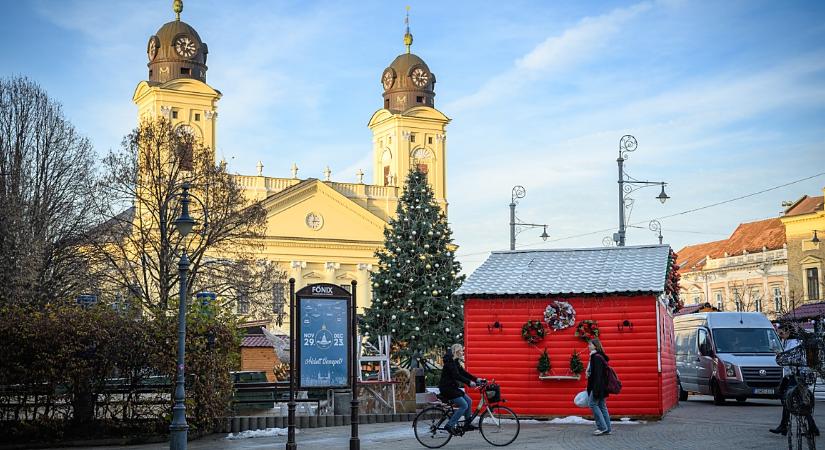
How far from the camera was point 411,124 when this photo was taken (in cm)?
8450

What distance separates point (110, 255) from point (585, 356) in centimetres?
2146

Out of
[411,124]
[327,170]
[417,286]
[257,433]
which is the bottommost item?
[257,433]

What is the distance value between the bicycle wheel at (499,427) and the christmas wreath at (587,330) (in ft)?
14.8

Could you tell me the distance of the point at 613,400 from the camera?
22531 mm

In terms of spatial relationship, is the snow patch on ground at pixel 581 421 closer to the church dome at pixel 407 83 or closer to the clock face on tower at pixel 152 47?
the clock face on tower at pixel 152 47

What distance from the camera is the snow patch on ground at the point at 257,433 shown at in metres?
20.4

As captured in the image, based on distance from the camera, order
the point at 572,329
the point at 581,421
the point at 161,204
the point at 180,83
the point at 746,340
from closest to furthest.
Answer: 1. the point at 581,421
2. the point at 572,329
3. the point at 746,340
4. the point at 161,204
5. the point at 180,83

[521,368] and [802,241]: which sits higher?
[802,241]

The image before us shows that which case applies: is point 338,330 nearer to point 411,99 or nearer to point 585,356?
point 585,356

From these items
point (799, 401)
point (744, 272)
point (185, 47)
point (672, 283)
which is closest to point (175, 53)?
point (185, 47)

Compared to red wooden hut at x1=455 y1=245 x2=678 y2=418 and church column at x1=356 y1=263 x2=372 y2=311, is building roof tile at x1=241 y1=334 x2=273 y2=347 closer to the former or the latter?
red wooden hut at x1=455 y1=245 x2=678 y2=418

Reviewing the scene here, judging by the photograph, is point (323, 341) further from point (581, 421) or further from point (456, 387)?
point (581, 421)

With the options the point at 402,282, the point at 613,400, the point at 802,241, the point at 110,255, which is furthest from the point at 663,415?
the point at 802,241

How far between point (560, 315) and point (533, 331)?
687mm
